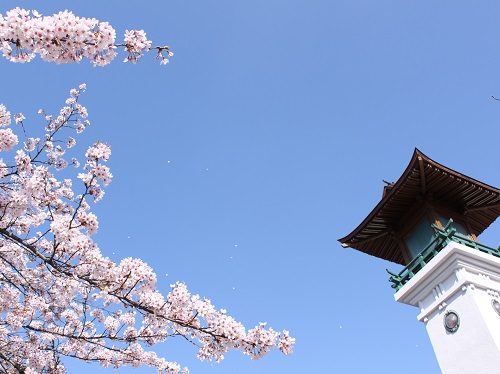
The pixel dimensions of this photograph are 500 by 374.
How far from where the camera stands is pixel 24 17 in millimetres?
3939

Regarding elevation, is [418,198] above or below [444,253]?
above

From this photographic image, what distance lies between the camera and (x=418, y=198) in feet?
42.2

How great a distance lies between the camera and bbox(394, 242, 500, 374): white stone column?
9.44 meters

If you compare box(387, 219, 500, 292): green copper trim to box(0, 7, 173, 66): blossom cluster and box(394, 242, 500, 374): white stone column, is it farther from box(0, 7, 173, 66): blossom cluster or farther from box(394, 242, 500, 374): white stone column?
box(0, 7, 173, 66): blossom cluster

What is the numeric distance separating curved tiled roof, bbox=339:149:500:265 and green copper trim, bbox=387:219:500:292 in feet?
4.72

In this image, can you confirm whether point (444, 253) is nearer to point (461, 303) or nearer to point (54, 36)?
point (461, 303)

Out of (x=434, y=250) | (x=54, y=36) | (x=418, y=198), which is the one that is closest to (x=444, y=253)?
(x=434, y=250)

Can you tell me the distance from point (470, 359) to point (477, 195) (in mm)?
5494

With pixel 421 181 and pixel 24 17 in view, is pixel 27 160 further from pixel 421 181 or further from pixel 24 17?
pixel 421 181

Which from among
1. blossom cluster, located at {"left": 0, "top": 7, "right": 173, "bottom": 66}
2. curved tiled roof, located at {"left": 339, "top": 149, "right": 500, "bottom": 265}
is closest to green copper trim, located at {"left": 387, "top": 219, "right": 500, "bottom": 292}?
curved tiled roof, located at {"left": 339, "top": 149, "right": 500, "bottom": 265}

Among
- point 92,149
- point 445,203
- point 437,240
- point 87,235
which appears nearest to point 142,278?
point 87,235

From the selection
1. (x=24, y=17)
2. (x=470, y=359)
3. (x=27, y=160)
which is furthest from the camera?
(x=470, y=359)

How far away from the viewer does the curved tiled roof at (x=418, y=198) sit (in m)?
12.3

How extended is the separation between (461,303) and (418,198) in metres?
3.73
